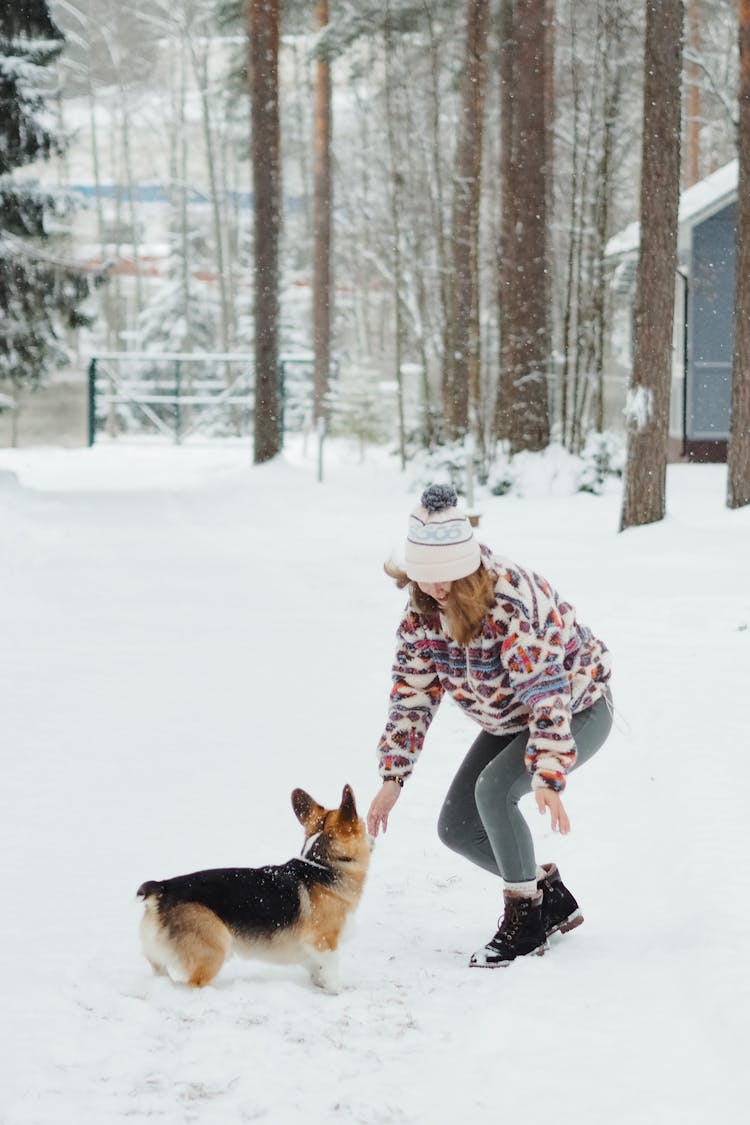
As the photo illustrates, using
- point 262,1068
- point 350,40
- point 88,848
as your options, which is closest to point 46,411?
point 350,40

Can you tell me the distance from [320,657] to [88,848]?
14.5 ft

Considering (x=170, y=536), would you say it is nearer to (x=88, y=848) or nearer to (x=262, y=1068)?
(x=88, y=848)

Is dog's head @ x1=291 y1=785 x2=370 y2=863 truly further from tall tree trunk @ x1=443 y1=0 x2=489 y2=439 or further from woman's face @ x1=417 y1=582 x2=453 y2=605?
tall tree trunk @ x1=443 y1=0 x2=489 y2=439

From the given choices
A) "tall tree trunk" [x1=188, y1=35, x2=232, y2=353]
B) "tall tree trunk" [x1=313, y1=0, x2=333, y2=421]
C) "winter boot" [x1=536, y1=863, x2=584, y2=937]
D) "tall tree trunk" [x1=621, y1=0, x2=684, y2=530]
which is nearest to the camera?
"winter boot" [x1=536, y1=863, x2=584, y2=937]

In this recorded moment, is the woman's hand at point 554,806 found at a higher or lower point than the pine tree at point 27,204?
lower

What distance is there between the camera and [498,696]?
4453 millimetres

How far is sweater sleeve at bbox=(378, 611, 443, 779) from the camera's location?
182 inches

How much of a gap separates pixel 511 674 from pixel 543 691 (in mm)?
117

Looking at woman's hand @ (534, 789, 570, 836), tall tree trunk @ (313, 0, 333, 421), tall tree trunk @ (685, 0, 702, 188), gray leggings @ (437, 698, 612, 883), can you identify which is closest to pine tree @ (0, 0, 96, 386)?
A: gray leggings @ (437, 698, 612, 883)

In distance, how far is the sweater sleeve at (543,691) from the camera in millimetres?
4262

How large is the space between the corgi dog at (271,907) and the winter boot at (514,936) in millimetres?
478

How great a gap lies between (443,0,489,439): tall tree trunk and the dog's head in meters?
17.4

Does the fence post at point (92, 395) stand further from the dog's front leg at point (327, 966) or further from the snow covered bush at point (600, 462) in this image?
the dog's front leg at point (327, 966)

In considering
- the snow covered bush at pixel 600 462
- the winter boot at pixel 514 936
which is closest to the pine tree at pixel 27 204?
the snow covered bush at pixel 600 462
